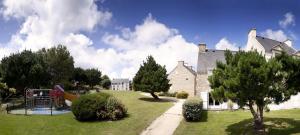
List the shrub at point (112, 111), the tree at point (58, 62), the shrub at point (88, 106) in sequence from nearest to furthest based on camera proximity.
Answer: the shrub at point (88, 106), the shrub at point (112, 111), the tree at point (58, 62)

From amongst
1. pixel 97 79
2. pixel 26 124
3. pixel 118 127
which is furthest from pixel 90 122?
pixel 97 79

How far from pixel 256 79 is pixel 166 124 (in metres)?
10.6

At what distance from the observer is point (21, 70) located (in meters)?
48.5

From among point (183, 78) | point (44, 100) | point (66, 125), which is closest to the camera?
point (66, 125)

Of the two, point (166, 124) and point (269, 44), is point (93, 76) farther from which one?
point (166, 124)

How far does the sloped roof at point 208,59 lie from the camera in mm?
54388

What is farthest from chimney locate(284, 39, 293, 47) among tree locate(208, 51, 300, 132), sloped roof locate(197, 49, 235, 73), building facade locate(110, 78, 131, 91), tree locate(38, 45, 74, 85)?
building facade locate(110, 78, 131, 91)

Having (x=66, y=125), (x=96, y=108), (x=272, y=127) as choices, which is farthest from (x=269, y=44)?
(x=66, y=125)

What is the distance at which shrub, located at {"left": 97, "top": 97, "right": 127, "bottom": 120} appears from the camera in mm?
32438

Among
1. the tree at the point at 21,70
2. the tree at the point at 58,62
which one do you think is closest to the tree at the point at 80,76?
the tree at the point at 58,62

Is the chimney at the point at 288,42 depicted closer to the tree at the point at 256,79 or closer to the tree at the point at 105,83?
the tree at the point at 256,79

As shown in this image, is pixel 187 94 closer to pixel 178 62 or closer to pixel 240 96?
pixel 178 62

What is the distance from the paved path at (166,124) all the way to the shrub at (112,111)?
3414 millimetres

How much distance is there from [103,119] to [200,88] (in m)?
25.5
